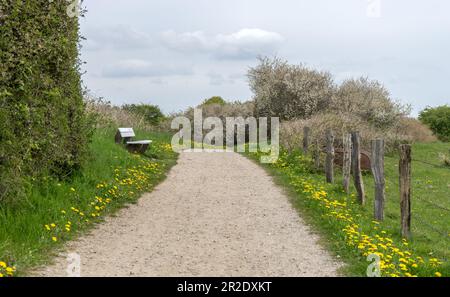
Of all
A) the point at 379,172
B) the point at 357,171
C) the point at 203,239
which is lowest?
the point at 203,239

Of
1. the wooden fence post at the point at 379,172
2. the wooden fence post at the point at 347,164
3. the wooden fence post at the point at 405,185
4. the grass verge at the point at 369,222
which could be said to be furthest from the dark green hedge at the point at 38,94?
the wooden fence post at the point at 347,164

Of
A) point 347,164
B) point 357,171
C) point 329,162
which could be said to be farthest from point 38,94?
point 329,162

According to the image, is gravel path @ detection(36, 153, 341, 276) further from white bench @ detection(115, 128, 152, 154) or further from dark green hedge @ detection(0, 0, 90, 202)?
white bench @ detection(115, 128, 152, 154)

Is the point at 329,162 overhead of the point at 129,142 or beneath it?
beneath

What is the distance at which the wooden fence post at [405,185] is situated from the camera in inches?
391

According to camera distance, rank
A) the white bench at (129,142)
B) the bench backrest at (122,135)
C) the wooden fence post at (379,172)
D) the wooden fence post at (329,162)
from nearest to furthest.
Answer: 1. the wooden fence post at (379,172)
2. the wooden fence post at (329,162)
3. the white bench at (129,142)
4. the bench backrest at (122,135)

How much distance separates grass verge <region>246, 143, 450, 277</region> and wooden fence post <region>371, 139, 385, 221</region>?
31cm

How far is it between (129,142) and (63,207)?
1053 cm

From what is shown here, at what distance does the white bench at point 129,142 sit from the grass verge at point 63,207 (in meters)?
3.91

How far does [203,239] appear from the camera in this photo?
30.5ft

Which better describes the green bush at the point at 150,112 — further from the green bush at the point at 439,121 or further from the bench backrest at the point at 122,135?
the green bush at the point at 439,121

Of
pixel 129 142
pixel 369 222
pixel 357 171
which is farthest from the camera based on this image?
pixel 129 142

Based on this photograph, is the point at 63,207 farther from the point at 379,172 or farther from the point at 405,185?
the point at 379,172

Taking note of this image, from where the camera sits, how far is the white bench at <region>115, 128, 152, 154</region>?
800 inches
